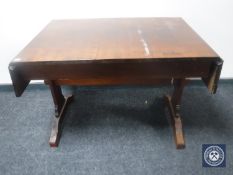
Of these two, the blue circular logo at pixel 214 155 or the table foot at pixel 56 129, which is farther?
the table foot at pixel 56 129

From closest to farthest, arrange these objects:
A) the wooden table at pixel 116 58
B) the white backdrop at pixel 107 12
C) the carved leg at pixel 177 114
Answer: the wooden table at pixel 116 58, the carved leg at pixel 177 114, the white backdrop at pixel 107 12

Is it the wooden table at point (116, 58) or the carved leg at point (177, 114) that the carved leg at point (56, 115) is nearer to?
the wooden table at point (116, 58)

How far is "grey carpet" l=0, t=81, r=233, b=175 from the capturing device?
4.67 feet

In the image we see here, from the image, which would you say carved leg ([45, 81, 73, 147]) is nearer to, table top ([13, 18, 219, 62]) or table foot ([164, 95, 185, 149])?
table top ([13, 18, 219, 62])

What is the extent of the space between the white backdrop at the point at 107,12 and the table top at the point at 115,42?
18cm

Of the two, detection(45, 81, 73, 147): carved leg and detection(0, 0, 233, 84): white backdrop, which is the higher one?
detection(0, 0, 233, 84): white backdrop

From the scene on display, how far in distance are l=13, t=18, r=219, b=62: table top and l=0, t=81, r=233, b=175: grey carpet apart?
705 mm

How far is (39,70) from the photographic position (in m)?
1.11

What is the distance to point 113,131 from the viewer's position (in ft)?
5.53

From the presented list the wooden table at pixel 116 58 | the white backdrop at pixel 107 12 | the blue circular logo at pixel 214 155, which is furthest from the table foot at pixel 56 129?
the blue circular logo at pixel 214 155

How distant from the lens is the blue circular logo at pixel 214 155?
1.40 meters

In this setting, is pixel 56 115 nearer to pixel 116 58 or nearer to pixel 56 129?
pixel 56 129

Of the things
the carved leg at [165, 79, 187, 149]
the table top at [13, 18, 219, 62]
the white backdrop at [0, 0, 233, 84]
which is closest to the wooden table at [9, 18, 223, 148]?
the table top at [13, 18, 219, 62]

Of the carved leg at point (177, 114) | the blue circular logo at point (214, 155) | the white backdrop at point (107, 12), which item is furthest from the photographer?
the white backdrop at point (107, 12)
